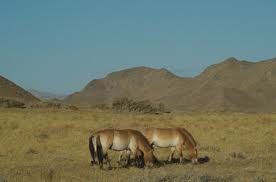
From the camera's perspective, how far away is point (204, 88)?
5320 inches

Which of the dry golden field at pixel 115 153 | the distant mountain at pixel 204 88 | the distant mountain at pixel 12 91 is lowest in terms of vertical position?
the dry golden field at pixel 115 153

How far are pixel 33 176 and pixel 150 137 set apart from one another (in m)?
4.79

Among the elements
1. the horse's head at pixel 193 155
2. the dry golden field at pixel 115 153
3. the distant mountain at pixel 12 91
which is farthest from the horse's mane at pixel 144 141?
the distant mountain at pixel 12 91

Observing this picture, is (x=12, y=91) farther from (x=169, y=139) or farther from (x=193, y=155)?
(x=193, y=155)

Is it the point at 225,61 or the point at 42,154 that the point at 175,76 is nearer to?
the point at 225,61

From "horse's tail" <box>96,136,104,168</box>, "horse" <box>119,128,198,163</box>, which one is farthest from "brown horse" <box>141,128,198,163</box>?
"horse's tail" <box>96,136,104,168</box>

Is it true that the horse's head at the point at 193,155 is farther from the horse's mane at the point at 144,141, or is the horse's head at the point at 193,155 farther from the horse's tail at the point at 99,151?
the horse's tail at the point at 99,151

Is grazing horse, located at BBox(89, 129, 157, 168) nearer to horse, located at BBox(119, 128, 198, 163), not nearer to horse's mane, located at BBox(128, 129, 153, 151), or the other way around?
horse's mane, located at BBox(128, 129, 153, 151)

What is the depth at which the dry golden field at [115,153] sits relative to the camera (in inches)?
538

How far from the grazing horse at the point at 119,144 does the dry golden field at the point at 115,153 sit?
49 cm

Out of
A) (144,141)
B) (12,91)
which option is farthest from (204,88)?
(144,141)

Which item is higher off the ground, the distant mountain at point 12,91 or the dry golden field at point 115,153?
the distant mountain at point 12,91

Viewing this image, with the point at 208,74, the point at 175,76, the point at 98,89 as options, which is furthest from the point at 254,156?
the point at 98,89

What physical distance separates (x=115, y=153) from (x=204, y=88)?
381 feet
